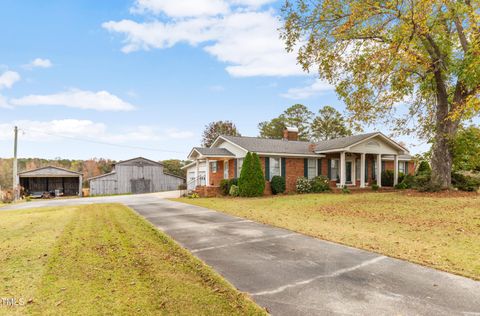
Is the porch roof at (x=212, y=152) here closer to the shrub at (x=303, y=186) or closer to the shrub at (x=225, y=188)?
the shrub at (x=225, y=188)

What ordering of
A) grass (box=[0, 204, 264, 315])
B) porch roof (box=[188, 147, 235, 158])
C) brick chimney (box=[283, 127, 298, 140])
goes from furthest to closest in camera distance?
brick chimney (box=[283, 127, 298, 140]), porch roof (box=[188, 147, 235, 158]), grass (box=[0, 204, 264, 315])

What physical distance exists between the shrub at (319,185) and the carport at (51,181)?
2641 cm

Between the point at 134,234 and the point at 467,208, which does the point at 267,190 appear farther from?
the point at 134,234

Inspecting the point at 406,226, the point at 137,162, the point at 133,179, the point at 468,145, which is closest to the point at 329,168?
the point at 468,145

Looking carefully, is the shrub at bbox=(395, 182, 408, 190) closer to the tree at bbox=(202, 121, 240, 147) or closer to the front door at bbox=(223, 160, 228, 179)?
the front door at bbox=(223, 160, 228, 179)

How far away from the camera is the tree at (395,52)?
12.9m

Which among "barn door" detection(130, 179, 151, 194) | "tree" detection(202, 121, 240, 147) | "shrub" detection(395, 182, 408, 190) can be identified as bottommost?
"barn door" detection(130, 179, 151, 194)

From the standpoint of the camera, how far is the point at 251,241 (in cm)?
657

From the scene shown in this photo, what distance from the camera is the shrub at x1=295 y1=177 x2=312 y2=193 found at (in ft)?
65.8

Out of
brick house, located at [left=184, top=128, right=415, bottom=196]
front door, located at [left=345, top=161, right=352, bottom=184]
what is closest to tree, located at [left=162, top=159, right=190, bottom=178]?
brick house, located at [left=184, top=128, right=415, bottom=196]

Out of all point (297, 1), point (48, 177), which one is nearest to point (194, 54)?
point (297, 1)

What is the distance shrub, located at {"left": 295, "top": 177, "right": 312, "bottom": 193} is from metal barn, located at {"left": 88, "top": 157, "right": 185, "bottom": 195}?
20213 mm

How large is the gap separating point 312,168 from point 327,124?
24.0m

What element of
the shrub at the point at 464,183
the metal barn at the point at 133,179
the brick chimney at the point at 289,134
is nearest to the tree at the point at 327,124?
the brick chimney at the point at 289,134
